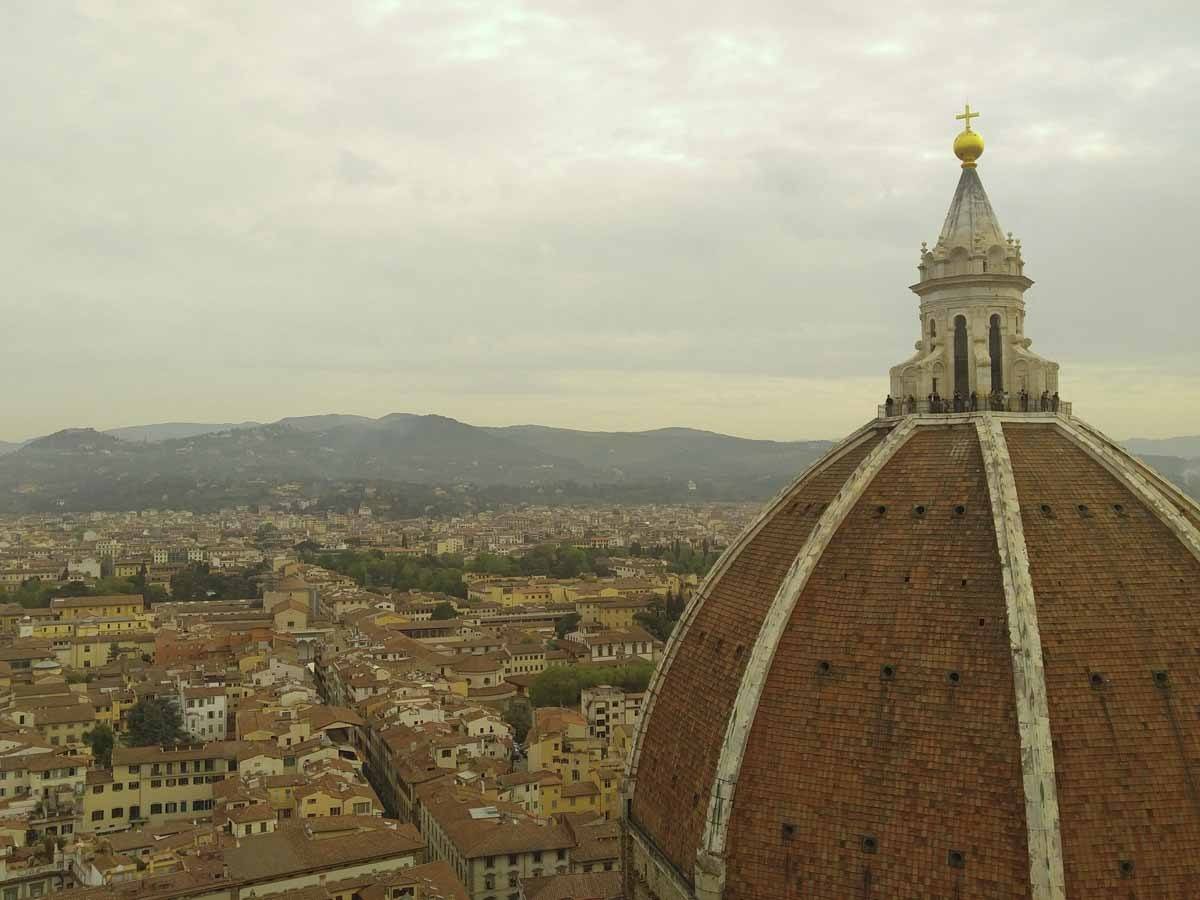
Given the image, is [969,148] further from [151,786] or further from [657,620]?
[657,620]

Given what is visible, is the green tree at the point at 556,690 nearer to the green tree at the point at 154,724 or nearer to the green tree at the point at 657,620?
the green tree at the point at 154,724

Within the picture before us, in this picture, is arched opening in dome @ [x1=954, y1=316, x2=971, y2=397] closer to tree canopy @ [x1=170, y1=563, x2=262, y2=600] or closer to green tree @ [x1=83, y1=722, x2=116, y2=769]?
green tree @ [x1=83, y1=722, x2=116, y2=769]

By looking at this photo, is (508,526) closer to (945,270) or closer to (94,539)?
(94,539)

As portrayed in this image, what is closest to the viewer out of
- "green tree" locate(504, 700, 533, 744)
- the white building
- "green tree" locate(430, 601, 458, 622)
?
the white building

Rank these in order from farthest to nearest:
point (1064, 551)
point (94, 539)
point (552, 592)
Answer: point (94, 539) < point (552, 592) < point (1064, 551)

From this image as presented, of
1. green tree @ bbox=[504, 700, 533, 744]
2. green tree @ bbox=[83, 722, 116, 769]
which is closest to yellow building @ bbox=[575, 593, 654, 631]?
green tree @ bbox=[504, 700, 533, 744]

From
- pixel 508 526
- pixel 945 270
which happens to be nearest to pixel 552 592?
pixel 945 270

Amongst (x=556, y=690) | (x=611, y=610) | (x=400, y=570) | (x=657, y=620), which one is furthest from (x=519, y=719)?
(x=400, y=570)
